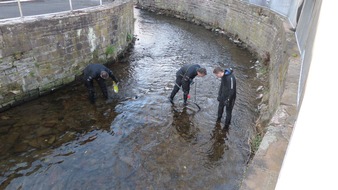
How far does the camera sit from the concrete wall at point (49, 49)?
6.91m

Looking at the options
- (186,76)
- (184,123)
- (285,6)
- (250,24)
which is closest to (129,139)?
(184,123)

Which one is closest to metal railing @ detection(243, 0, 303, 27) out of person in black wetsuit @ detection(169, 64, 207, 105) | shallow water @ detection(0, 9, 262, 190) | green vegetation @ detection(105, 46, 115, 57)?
shallow water @ detection(0, 9, 262, 190)

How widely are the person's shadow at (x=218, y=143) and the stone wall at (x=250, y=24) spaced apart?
3.33 ft

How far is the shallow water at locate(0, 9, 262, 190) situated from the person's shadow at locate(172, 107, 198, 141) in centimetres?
3

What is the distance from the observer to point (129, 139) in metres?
6.34

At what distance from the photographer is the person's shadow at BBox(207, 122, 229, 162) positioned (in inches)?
231

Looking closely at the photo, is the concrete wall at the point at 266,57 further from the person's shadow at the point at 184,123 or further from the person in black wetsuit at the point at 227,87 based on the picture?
the person's shadow at the point at 184,123

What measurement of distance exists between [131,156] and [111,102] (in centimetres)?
260

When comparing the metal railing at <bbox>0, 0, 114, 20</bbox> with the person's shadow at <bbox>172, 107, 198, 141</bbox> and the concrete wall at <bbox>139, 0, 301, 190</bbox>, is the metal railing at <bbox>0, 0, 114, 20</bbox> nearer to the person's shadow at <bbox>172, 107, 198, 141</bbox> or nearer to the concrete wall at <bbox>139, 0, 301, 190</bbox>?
the person's shadow at <bbox>172, 107, 198, 141</bbox>

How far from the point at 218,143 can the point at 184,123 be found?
1.16m

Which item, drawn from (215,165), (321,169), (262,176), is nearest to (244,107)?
(215,165)

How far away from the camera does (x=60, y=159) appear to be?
224 inches

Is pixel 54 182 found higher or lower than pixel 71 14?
lower

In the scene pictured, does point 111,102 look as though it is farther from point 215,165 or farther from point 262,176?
point 262,176
